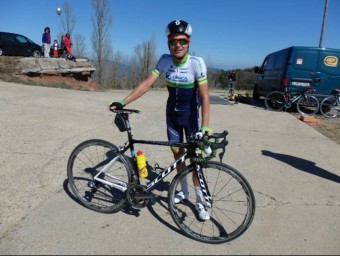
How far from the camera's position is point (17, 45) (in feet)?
63.0

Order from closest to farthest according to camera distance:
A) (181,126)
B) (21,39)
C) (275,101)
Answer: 1. (181,126)
2. (275,101)
3. (21,39)

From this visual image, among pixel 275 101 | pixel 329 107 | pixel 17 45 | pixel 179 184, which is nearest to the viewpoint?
pixel 179 184

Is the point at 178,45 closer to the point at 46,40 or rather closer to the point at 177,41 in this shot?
the point at 177,41

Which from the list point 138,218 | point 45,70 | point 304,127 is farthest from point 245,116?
point 45,70

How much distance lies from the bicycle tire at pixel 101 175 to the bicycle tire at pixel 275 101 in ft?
31.9

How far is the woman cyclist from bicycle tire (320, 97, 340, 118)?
9759mm

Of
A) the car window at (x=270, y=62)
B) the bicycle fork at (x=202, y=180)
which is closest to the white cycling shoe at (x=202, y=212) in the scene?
the bicycle fork at (x=202, y=180)

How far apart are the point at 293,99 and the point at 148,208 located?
9656 millimetres

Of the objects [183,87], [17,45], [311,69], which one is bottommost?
[183,87]

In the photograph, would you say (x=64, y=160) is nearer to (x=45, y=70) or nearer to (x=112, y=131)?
(x=112, y=131)

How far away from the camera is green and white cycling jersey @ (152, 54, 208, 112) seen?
322 centimetres

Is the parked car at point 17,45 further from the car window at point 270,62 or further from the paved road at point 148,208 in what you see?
the car window at point 270,62

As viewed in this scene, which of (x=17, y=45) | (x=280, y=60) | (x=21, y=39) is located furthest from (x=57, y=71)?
(x=280, y=60)

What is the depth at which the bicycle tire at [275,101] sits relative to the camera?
479 inches
